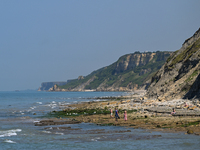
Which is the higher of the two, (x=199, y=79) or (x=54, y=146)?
(x=199, y=79)

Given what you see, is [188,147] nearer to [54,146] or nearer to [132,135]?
[132,135]

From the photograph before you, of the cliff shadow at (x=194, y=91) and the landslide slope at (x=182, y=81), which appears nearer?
the cliff shadow at (x=194, y=91)

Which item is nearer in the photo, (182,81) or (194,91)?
(194,91)

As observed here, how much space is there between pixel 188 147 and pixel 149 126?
9.88 metres

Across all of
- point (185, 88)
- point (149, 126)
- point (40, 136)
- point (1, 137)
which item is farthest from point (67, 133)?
point (185, 88)

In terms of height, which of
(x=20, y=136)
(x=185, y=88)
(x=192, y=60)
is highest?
(x=192, y=60)

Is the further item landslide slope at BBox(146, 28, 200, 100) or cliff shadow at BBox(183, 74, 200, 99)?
landslide slope at BBox(146, 28, 200, 100)

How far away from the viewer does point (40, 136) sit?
2800 cm

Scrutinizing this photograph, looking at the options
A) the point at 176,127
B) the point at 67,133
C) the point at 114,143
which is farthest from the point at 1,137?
the point at 176,127

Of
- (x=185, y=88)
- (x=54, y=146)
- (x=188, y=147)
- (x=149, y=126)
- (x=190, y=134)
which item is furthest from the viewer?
(x=185, y=88)

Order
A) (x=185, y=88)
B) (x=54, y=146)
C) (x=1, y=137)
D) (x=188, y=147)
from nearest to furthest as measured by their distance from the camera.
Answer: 1. (x=188, y=147)
2. (x=54, y=146)
3. (x=1, y=137)
4. (x=185, y=88)

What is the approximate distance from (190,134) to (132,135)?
4904 mm

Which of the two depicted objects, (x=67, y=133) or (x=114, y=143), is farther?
(x=67, y=133)

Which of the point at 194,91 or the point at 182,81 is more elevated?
the point at 182,81
